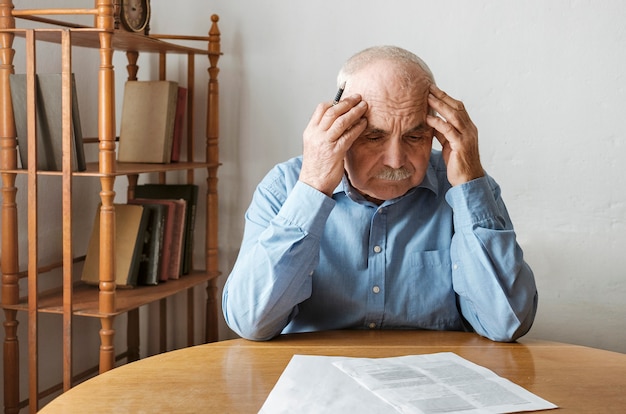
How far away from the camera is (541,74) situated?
2496mm

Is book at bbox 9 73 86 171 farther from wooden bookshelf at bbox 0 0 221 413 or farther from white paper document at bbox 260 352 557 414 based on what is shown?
white paper document at bbox 260 352 557 414

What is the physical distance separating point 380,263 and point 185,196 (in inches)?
49.1

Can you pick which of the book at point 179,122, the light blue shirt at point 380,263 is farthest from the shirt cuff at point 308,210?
the book at point 179,122

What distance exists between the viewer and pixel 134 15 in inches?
96.7

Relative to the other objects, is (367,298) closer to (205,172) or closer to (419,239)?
(419,239)

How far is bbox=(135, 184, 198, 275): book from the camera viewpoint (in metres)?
2.77

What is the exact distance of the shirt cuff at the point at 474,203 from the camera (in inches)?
64.1

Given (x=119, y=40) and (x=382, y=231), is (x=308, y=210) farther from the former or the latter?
(x=119, y=40)

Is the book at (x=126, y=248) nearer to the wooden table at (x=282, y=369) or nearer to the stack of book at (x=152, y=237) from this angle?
the stack of book at (x=152, y=237)

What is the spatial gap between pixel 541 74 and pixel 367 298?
118 cm

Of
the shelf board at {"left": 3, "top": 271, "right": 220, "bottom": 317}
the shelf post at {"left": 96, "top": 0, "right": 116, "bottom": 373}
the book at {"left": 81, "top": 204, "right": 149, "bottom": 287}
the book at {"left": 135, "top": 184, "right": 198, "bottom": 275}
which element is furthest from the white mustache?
the book at {"left": 135, "top": 184, "right": 198, "bottom": 275}

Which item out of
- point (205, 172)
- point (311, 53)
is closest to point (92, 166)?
point (205, 172)

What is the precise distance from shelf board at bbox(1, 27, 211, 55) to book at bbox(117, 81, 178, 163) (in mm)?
120

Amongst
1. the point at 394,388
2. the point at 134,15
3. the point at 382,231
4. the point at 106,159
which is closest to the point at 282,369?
the point at 394,388
